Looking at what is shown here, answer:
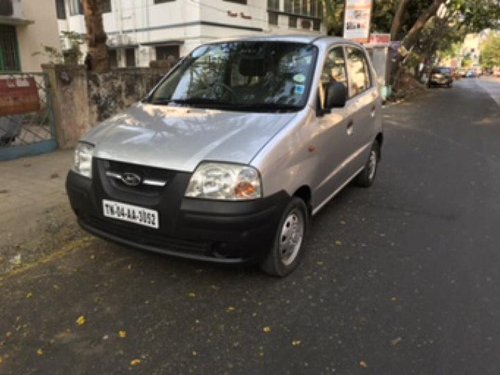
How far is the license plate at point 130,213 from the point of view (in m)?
3.13

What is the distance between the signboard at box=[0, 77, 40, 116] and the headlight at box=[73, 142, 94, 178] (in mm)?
3768

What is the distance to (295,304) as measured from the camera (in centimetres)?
329

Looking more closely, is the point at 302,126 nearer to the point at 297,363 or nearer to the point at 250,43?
the point at 250,43

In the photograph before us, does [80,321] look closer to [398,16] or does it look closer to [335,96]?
[335,96]

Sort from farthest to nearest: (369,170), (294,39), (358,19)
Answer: (358,19) → (369,170) → (294,39)

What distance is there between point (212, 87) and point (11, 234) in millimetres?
2429

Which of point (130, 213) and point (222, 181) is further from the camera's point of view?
point (130, 213)

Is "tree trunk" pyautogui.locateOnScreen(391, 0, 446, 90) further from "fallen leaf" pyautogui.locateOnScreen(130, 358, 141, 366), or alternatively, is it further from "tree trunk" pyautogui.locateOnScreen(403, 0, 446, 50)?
"fallen leaf" pyautogui.locateOnScreen(130, 358, 141, 366)

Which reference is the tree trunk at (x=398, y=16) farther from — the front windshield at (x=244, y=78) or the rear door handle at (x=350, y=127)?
the front windshield at (x=244, y=78)

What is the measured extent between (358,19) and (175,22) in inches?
307

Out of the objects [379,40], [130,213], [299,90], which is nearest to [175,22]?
[379,40]

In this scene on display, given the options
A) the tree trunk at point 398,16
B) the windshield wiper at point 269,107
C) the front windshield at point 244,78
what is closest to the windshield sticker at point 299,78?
the front windshield at point 244,78

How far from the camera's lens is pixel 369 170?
6.11 meters

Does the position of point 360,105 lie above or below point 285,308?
above
